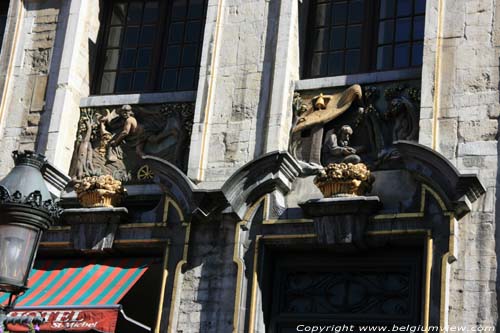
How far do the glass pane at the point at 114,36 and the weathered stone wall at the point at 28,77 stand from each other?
929 mm

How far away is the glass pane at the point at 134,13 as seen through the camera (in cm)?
1743

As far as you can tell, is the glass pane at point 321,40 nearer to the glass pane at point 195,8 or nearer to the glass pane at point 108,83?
the glass pane at point 195,8

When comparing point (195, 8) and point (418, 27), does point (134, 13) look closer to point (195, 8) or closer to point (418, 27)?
point (195, 8)

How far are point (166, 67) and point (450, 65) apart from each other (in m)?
4.84

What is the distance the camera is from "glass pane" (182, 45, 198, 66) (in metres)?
16.7

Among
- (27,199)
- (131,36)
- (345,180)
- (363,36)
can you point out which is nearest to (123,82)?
(131,36)

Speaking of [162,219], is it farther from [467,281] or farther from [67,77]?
[467,281]

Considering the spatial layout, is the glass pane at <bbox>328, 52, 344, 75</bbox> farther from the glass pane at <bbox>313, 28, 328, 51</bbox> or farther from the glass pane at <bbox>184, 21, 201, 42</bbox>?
the glass pane at <bbox>184, 21, 201, 42</bbox>

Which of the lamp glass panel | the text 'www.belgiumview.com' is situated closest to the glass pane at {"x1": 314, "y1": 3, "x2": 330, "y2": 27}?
the text 'www.belgiumview.com'

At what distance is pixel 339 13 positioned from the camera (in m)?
16.1

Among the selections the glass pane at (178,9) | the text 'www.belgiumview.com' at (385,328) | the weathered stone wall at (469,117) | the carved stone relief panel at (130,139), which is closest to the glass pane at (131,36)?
the glass pane at (178,9)

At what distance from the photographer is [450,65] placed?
14320 mm

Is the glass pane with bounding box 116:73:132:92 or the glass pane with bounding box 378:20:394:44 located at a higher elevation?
the glass pane with bounding box 378:20:394:44

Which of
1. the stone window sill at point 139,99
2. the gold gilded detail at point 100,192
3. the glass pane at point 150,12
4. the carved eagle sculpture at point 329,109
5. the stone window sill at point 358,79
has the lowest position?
the gold gilded detail at point 100,192
